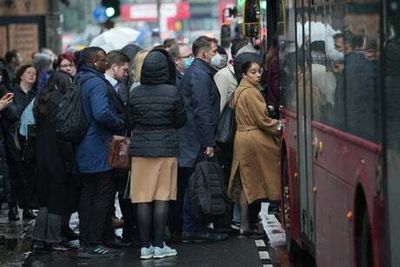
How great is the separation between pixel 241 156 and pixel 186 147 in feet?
1.91

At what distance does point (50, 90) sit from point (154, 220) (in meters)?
1.75

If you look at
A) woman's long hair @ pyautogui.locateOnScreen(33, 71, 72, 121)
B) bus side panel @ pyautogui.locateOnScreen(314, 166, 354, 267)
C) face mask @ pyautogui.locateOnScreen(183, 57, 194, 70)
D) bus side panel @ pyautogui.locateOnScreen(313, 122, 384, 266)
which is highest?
face mask @ pyautogui.locateOnScreen(183, 57, 194, 70)

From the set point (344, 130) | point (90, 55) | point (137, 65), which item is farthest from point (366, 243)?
point (137, 65)

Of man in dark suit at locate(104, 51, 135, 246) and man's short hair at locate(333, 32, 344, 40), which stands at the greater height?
man's short hair at locate(333, 32, 344, 40)

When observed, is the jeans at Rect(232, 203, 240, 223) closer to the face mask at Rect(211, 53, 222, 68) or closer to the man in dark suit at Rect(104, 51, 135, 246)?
the man in dark suit at Rect(104, 51, 135, 246)

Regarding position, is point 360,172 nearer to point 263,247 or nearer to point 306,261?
point 306,261

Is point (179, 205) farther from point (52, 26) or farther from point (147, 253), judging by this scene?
point (52, 26)

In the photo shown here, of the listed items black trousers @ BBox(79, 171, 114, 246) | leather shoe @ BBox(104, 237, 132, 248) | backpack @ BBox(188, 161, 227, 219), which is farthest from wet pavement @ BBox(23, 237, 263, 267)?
backpack @ BBox(188, 161, 227, 219)

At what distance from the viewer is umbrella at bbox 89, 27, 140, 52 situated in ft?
68.4

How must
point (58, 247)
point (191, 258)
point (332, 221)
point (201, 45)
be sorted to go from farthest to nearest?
1. point (201, 45)
2. point (58, 247)
3. point (191, 258)
4. point (332, 221)

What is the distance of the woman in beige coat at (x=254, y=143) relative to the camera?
42.5 ft

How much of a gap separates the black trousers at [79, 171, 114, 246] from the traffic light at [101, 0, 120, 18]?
1707 cm

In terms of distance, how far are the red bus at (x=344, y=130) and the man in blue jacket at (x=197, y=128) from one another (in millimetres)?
1966

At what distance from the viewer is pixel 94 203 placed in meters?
12.0
